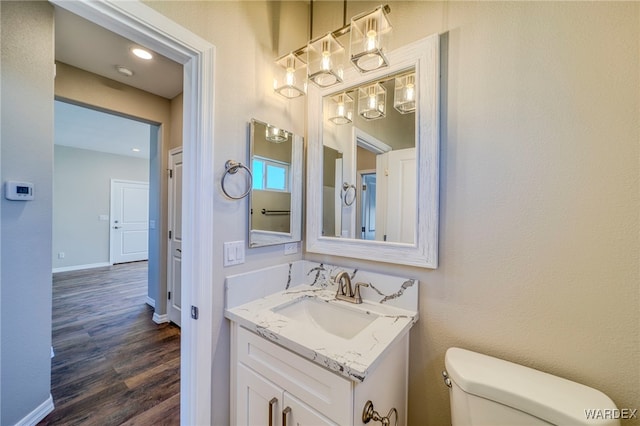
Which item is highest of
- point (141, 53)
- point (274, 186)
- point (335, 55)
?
point (141, 53)

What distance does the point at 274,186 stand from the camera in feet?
4.68

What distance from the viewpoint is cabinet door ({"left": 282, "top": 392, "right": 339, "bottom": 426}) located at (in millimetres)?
845

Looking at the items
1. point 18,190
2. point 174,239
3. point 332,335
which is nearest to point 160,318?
point 174,239

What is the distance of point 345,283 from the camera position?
1.35 m

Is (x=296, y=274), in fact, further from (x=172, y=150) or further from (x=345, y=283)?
(x=172, y=150)


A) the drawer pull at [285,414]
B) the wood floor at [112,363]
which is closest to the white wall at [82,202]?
the wood floor at [112,363]

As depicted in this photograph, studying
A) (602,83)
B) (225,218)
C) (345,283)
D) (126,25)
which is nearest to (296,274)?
(345,283)

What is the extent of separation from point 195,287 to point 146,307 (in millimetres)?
2990

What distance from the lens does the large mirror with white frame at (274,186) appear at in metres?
1.30

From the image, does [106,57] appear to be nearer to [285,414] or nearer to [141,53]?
[141,53]

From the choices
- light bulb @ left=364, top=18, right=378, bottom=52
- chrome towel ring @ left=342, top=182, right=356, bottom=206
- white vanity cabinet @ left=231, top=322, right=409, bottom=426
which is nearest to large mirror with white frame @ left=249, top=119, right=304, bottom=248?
chrome towel ring @ left=342, top=182, right=356, bottom=206

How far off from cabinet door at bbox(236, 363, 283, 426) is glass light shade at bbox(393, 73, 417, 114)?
138 centimetres

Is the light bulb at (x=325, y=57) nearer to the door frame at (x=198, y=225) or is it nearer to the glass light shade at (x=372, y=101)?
the glass light shade at (x=372, y=101)

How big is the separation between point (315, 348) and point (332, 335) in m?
0.12
